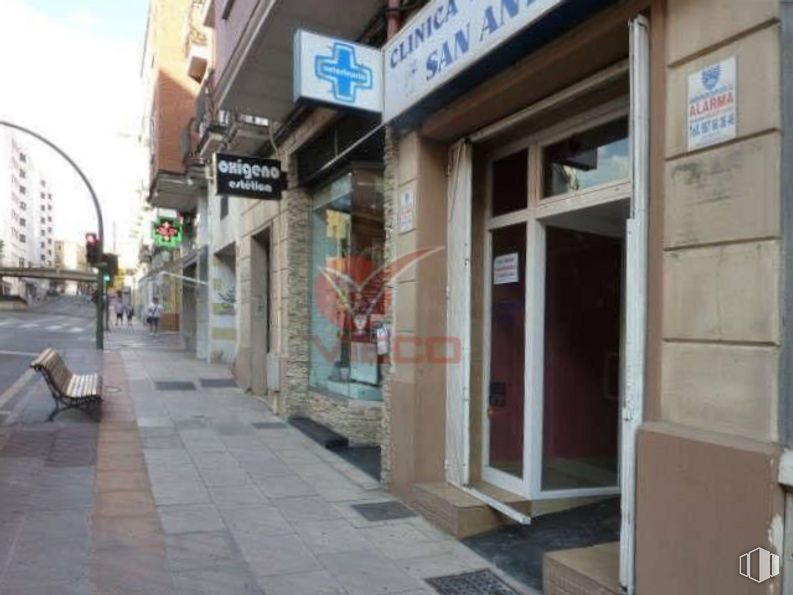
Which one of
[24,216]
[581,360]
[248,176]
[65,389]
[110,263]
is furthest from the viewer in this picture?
[24,216]

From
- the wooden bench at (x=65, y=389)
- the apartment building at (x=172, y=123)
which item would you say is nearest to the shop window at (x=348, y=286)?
the wooden bench at (x=65, y=389)

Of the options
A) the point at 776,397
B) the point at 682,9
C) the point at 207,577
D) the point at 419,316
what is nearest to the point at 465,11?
the point at 682,9

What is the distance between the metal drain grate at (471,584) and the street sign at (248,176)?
648cm

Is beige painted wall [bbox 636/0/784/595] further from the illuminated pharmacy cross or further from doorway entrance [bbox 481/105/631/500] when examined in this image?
the illuminated pharmacy cross

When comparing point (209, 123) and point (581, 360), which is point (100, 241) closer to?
point (209, 123)

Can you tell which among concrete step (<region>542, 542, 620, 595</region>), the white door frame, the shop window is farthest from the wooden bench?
the white door frame

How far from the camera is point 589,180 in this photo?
4945 mm

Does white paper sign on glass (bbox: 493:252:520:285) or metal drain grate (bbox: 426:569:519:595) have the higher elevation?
white paper sign on glass (bbox: 493:252:520:285)

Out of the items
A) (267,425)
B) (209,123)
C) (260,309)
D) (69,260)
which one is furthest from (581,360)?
(69,260)

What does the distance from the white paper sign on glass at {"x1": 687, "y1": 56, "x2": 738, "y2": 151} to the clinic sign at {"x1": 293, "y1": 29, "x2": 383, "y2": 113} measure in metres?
3.45

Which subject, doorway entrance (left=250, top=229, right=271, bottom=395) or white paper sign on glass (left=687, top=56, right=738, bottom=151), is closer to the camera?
white paper sign on glass (left=687, top=56, right=738, bottom=151)

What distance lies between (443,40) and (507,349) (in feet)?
7.87

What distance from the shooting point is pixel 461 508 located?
525 cm

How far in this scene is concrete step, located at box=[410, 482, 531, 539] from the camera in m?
5.26
